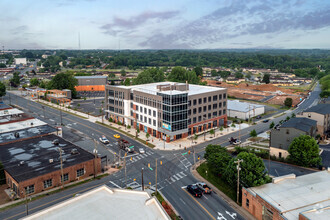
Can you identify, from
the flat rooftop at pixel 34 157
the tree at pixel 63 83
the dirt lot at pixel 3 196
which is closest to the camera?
the dirt lot at pixel 3 196

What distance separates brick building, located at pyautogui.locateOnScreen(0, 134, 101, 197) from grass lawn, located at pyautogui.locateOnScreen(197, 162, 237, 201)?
75.1ft

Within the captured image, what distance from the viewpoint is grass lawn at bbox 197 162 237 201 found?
48.3m

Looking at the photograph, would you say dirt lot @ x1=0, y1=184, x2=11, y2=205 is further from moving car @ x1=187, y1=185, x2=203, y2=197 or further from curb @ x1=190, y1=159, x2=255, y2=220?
curb @ x1=190, y1=159, x2=255, y2=220

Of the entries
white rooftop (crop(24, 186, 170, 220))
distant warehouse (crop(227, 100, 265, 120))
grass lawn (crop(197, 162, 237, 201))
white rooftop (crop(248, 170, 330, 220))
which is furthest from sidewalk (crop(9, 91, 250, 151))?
white rooftop (crop(24, 186, 170, 220))

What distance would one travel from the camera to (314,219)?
32.3 metres

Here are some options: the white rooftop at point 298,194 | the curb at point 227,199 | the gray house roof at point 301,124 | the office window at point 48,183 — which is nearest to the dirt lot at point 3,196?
the office window at point 48,183

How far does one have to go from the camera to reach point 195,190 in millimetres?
47656

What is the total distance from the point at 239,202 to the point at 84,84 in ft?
483

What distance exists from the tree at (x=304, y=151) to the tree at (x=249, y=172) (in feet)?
58.4

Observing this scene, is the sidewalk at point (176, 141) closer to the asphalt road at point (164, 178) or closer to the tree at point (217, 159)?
the asphalt road at point (164, 178)

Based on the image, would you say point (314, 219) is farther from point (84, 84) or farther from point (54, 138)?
point (84, 84)

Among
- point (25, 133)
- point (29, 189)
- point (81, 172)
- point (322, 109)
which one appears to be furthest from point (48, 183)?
point (322, 109)

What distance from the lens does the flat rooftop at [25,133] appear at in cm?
6769

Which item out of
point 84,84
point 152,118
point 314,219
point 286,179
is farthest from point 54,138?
point 84,84
